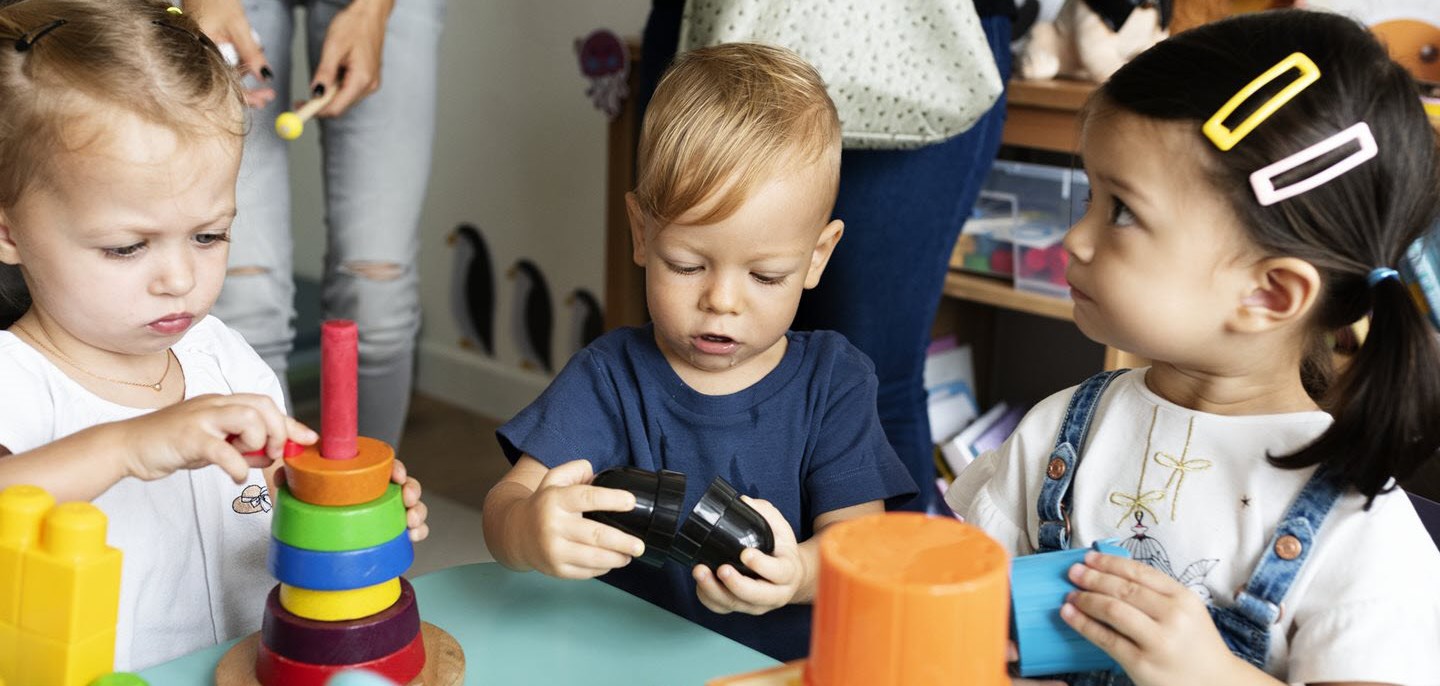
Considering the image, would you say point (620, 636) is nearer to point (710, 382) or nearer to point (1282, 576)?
point (710, 382)

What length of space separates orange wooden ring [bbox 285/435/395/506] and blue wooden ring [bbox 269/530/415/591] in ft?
0.10

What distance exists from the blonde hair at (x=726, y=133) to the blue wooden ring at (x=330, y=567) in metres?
0.39

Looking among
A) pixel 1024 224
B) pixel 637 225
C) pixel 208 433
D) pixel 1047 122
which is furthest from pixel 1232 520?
pixel 1024 224

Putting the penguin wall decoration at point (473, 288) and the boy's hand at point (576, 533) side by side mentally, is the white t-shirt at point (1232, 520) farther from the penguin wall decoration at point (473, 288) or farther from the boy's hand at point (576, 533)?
the penguin wall decoration at point (473, 288)

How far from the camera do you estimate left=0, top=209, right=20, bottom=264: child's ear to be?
3.24 ft

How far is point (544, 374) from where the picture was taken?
3.09 m

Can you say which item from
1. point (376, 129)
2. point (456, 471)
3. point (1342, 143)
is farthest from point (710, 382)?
point (456, 471)

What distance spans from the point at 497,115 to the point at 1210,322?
225cm

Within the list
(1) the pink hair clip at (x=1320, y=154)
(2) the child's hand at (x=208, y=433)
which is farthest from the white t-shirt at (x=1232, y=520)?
(2) the child's hand at (x=208, y=433)

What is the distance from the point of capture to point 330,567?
2.53ft

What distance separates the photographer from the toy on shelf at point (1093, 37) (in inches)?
78.0

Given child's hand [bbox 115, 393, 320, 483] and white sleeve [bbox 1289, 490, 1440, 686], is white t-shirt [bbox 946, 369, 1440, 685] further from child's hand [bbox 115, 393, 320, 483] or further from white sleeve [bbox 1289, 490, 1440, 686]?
child's hand [bbox 115, 393, 320, 483]

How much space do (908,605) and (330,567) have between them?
0.36 meters

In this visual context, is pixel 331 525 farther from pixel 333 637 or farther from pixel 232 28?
pixel 232 28
